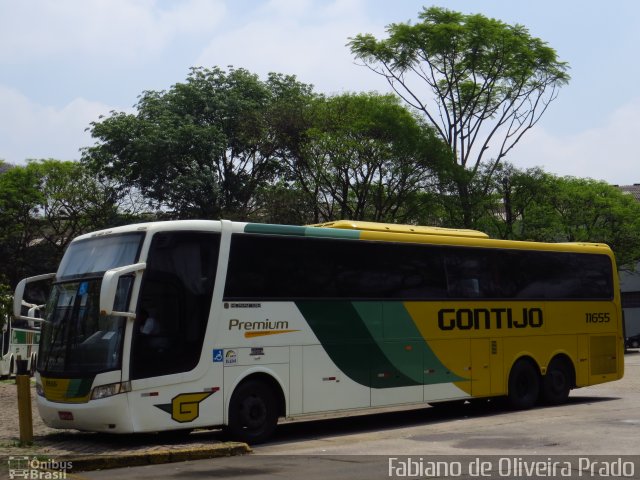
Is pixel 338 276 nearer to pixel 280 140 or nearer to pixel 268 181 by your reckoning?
pixel 280 140

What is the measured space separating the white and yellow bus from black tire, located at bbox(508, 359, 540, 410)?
0.14ft

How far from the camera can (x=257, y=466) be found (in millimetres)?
10750

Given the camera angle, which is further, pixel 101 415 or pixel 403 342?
pixel 403 342

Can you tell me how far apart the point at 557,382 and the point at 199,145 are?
994 inches

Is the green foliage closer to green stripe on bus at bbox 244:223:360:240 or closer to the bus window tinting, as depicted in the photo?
the bus window tinting

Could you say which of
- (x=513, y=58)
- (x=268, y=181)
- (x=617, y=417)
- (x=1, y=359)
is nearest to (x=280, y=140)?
(x=268, y=181)

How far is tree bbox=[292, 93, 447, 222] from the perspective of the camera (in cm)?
3297

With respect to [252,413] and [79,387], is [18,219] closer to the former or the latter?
[252,413]

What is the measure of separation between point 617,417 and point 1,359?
24.2 meters

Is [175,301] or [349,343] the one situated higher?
[175,301]

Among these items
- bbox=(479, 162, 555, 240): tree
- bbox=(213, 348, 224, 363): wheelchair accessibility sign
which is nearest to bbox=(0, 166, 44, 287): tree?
bbox=(479, 162, 555, 240): tree

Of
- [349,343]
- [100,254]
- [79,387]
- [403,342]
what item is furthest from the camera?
[403,342]

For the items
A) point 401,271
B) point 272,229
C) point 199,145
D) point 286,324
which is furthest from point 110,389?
point 199,145

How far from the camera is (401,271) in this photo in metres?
15.8
